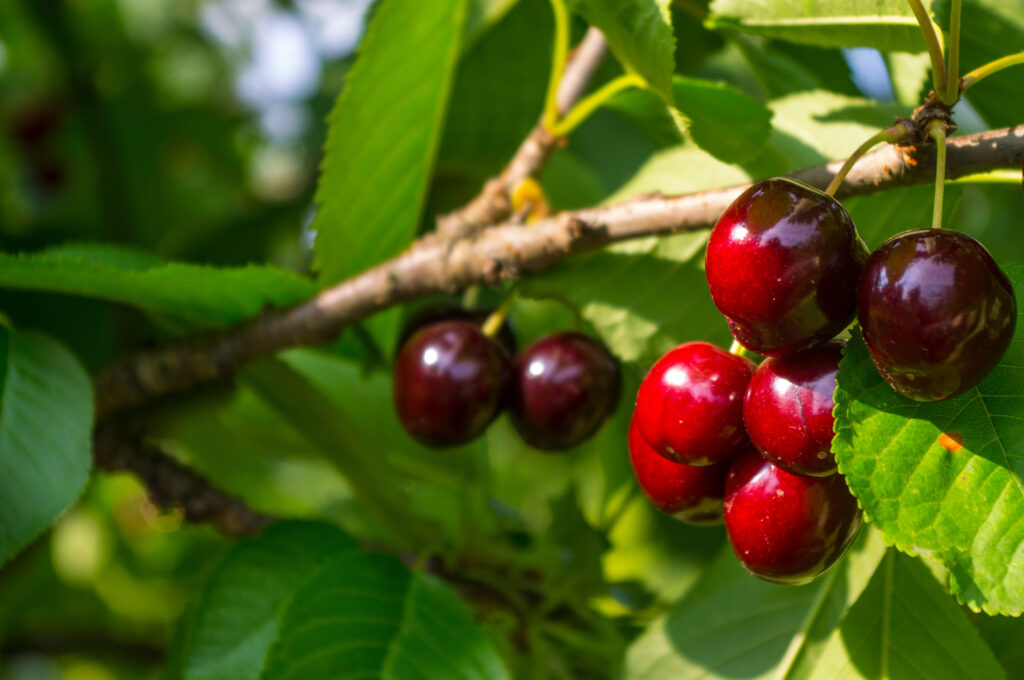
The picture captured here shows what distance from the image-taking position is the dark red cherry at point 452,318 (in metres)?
1.43

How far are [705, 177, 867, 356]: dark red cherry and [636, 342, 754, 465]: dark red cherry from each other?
0.29 feet

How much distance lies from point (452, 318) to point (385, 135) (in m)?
0.29

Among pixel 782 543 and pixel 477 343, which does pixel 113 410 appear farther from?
pixel 782 543

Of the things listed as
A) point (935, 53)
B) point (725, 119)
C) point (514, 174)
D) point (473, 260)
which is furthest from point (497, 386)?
point (935, 53)

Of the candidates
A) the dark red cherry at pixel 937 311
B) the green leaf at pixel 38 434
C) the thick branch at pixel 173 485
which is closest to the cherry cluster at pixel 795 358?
the dark red cherry at pixel 937 311

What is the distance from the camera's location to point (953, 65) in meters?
0.86

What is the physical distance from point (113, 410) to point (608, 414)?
2.75 ft

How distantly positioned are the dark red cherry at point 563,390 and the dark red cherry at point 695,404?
0.30 m

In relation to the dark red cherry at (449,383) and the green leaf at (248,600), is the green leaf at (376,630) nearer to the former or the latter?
the green leaf at (248,600)

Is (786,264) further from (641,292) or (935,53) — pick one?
(641,292)

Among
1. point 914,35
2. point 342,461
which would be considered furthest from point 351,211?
point 914,35

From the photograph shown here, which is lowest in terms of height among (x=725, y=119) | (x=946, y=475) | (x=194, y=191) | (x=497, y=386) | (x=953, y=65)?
(x=194, y=191)

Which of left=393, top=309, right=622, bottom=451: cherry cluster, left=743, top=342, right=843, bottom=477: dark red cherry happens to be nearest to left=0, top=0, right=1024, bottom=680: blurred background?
left=393, top=309, right=622, bottom=451: cherry cluster

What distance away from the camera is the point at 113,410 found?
5.16ft
